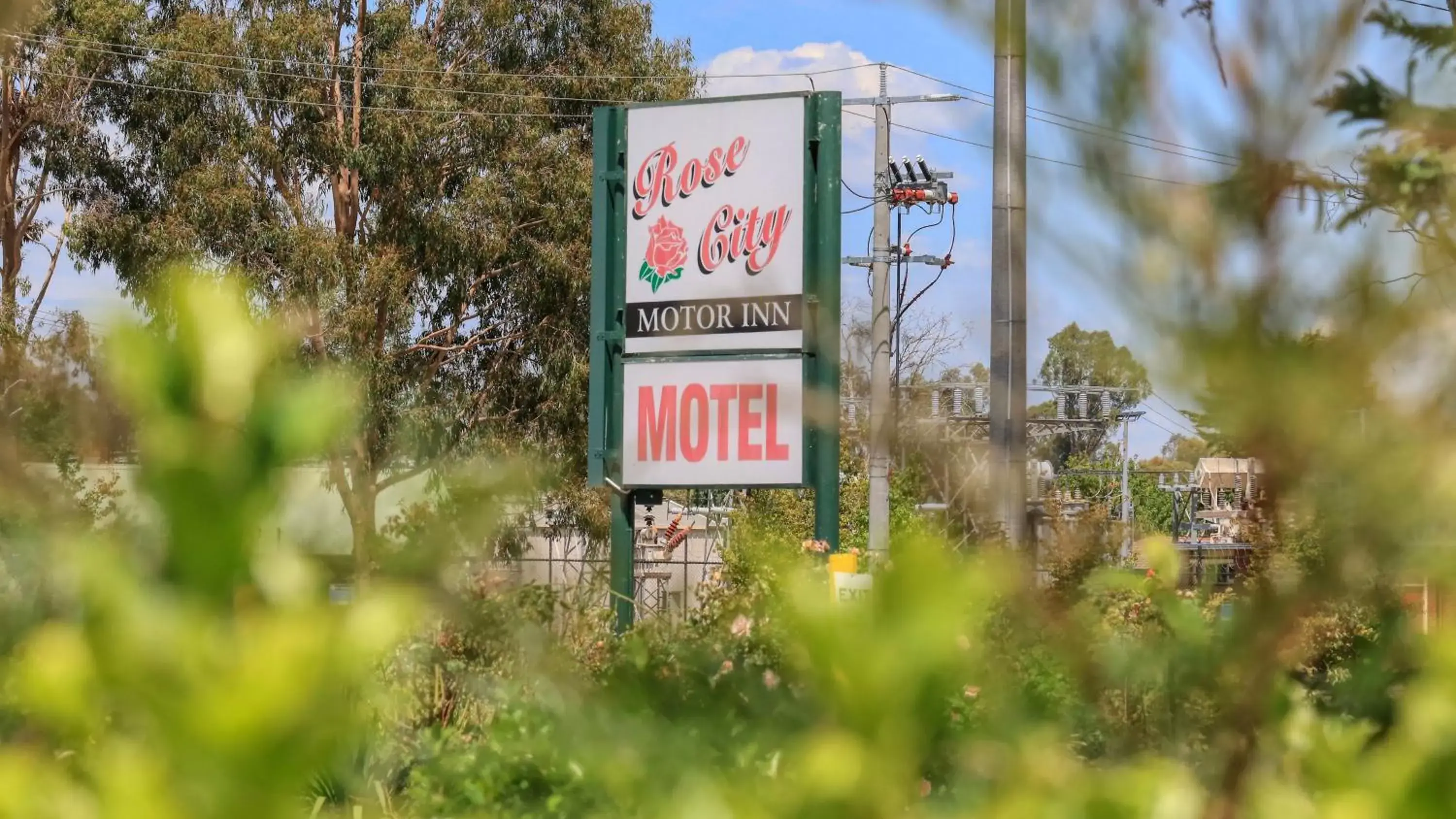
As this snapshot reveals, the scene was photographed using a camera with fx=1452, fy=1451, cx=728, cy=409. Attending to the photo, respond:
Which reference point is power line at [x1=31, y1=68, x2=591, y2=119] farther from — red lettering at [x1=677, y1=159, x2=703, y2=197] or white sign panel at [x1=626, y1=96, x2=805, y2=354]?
red lettering at [x1=677, y1=159, x2=703, y2=197]

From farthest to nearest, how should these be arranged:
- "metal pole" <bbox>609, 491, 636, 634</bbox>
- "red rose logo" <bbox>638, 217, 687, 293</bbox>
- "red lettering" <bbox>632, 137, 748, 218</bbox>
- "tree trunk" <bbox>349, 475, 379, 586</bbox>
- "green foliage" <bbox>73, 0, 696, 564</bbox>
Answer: "green foliage" <bbox>73, 0, 696, 564</bbox>, "red lettering" <bbox>632, 137, 748, 218</bbox>, "red rose logo" <bbox>638, 217, 687, 293</bbox>, "metal pole" <bbox>609, 491, 636, 634</bbox>, "tree trunk" <bbox>349, 475, 379, 586</bbox>

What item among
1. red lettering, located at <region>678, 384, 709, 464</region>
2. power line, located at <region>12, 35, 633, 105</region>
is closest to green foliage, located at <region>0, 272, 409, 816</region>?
red lettering, located at <region>678, 384, 709, 464</region>

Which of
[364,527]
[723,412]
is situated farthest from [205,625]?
[723,412]

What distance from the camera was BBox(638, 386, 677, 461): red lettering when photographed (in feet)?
28.9

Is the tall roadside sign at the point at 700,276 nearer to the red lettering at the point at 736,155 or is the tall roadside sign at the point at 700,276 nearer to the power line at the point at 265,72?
the red lettering at the point at 736,155

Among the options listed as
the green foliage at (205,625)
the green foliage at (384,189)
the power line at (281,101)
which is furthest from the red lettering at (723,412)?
the power line at (281,101)

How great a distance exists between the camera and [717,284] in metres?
9.35

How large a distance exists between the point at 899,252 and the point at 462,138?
2040cm

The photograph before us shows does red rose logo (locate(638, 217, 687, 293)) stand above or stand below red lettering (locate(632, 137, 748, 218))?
→ below

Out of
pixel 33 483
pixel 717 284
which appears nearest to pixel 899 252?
pixel 33 483

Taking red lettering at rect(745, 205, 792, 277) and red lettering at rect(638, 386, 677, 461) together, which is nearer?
red lettering at rect(745, 205, 792, 277)

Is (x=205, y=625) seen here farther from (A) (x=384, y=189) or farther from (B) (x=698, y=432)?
(A) (x=384, y=189)

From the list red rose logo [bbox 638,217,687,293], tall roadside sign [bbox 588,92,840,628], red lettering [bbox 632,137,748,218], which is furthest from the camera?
red lettering [bbox 632,137,748,218]

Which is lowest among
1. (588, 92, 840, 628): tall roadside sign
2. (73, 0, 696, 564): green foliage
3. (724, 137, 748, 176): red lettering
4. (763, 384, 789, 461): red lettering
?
(763, 384, 789, 461): red lettering
